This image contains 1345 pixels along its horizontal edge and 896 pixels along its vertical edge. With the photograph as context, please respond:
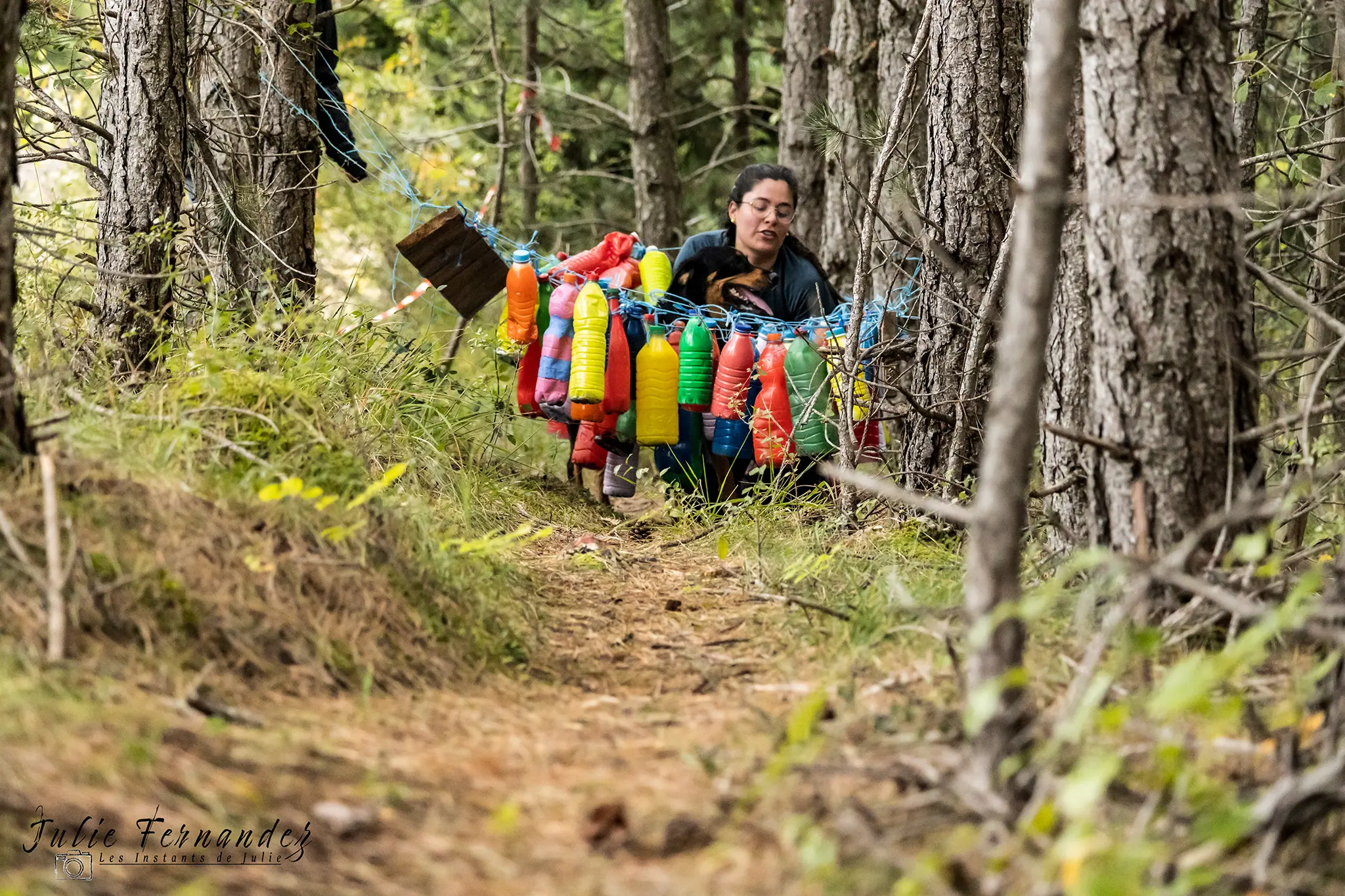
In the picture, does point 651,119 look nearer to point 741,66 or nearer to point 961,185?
point 741,66

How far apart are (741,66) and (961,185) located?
7.40 metres

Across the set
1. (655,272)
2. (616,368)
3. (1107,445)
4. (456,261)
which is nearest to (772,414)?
(616,368)

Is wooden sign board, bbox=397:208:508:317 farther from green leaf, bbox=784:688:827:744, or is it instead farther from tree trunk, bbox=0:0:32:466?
green leaf, bbox=784:688:827:744

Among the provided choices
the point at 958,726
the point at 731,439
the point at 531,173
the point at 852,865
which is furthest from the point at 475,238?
the point at 531,173

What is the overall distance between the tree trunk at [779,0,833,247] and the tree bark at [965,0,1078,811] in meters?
6.25

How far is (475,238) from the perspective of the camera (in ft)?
17.2

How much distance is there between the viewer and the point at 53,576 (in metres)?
2.25

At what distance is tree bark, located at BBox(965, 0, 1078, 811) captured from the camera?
188 cm

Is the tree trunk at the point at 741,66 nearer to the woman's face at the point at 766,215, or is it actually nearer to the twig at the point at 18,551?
the woman's face at the point at 766,215

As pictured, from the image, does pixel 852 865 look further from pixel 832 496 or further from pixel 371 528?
pixel 832 496

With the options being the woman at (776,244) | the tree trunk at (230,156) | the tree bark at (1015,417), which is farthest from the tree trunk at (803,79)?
the tree bark at (1015,417)

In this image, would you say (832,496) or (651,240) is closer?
(832,496)

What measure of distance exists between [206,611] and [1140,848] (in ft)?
6.19

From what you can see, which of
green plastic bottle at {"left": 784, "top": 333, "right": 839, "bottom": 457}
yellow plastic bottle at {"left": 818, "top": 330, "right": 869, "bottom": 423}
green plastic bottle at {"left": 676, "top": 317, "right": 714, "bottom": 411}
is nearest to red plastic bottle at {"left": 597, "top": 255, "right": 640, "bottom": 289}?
green plastic bottle at {"left": 676, "top": 317, "right": 714, "bottom": 411}
